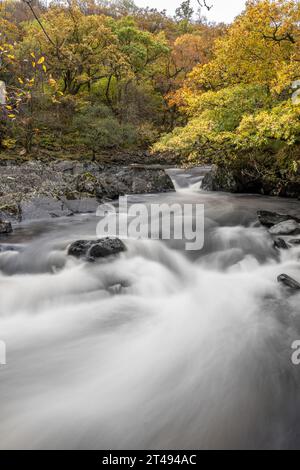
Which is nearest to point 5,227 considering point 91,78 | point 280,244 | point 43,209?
point 43,209

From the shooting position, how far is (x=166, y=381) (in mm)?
3328

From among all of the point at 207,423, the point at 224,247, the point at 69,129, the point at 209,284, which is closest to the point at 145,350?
the point at 207,423

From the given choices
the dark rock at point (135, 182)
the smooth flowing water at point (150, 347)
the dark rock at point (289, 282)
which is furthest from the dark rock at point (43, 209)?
the dark rock at point (289, 282)

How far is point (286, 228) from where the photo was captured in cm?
695

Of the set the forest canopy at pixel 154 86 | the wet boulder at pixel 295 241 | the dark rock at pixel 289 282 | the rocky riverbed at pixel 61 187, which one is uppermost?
the forest canopy at pixel 154 86

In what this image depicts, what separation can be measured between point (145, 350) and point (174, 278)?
2199 mm

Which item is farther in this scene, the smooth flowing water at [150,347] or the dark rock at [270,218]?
the dark rock at [270,218]

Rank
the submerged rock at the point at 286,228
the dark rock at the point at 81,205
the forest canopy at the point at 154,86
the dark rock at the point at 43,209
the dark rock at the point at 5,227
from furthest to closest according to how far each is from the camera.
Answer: the dark rock at the point at 81,205, the dark rock at the point at 43,209, the forest canopy at the point at 154,86, the dark rock at the point at 5,227, the submerged rock at the point at 286,228

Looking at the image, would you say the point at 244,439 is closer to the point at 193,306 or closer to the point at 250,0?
the point at 193,306

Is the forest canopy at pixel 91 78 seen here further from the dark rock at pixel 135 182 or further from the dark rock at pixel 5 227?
the dark rock at pixel 5 227

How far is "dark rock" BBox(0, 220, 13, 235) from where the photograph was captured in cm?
724

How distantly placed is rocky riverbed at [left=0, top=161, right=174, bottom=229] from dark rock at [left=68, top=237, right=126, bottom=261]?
2.36 metres

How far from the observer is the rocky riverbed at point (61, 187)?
8.70 m

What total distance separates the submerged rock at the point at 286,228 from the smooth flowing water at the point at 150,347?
0.92 feet
